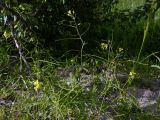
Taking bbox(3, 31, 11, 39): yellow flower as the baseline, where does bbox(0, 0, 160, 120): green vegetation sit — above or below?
below

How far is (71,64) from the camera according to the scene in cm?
445

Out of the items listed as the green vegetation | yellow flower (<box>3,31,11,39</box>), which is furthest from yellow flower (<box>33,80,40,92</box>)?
yellow flower (<box>3,31,11,39</box>)

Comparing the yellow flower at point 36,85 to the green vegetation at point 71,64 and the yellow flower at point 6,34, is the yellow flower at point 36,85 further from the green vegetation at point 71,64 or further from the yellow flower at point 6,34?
the yellow flower at point 6,34

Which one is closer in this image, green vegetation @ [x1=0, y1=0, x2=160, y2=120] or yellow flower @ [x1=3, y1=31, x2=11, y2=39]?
green vegetation @ [x1=0, y1=0, x2=160, y2=120]

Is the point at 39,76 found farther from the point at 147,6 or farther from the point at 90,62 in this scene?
the point at 147,6

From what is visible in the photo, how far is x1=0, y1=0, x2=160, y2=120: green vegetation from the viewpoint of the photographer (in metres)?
3.68

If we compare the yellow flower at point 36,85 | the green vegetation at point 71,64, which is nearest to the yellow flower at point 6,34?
the green vegetation at point 71,64

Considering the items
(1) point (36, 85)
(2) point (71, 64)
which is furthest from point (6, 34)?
(1) point (36, 85)

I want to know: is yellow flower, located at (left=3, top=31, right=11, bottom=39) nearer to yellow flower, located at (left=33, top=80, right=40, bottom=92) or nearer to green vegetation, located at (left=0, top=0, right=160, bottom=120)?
green vegetation, located at (left=0, top=0, right=160, bottom=120)

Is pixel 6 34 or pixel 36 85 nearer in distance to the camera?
pixel 36 85

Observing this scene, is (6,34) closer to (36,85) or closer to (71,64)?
(71,64)

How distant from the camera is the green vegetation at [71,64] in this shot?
3.68 m

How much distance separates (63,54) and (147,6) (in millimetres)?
1074

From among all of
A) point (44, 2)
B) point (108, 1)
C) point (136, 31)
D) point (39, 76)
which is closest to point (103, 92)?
point (39, 76)
